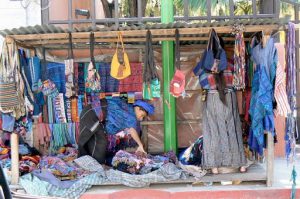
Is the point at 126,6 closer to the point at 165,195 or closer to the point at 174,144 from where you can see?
the point at 174,144

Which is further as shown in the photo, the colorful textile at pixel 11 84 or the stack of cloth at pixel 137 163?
the stack of cloth at pixel 137 163

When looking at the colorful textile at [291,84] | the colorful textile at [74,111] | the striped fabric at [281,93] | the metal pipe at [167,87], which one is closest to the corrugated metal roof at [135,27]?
the colorful textile at [291,84]

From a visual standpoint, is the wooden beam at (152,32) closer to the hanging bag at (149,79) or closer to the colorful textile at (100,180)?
the hanging bag at (149,79)

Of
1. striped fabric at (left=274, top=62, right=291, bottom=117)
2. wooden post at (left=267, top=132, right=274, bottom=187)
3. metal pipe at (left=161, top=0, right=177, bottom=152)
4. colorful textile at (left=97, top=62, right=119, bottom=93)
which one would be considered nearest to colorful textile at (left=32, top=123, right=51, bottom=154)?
colorful textile at (left=97, top=62, right=119, bottom=93)

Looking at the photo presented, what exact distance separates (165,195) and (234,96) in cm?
180

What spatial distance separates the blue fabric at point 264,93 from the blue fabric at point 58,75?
325 centimetres

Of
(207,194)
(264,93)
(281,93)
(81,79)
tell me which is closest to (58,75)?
(81,79)

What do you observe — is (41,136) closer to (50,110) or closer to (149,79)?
(50,110)

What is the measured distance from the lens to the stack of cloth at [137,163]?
20.0 feet

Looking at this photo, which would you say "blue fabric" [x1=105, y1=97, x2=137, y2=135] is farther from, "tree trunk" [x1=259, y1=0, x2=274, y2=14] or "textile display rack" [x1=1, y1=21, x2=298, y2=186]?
"tree trunk" [x1=259, y1=0, x2=274, y2=14]

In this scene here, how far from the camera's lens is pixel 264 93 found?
18.5 feet

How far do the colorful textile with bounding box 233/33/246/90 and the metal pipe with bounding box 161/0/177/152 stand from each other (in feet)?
3.68

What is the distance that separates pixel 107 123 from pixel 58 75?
1.19 m

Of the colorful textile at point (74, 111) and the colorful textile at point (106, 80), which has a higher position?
the colorful textile at point (106, 80)
